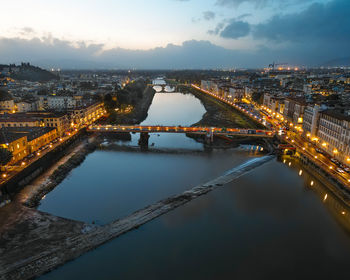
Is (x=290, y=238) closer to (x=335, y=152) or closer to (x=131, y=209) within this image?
(x=131, y=209)

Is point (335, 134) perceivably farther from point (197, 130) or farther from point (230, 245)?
point (230, 245)

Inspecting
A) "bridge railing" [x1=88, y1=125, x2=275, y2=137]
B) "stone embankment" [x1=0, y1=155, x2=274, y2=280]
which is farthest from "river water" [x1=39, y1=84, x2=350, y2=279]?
"bridge railing" [x1=88, y1=125, x2=275, y2=137]

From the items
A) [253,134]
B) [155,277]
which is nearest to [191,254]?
[155,277]

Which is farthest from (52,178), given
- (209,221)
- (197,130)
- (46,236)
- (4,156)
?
(197,130)

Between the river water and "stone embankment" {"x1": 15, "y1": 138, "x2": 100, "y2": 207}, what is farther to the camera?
"stone embankment" {"x1": 15, "y1": 138, "x2": 100, "y2": 207}

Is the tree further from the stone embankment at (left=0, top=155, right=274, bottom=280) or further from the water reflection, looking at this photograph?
the water reflection

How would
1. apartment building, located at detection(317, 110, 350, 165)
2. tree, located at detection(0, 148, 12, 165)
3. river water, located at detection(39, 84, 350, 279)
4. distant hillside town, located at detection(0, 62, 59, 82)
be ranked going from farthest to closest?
1. distant hillside town, located at detection(0, 62, 59, 82)
2. apartment building, located at detection(317, 110, 350, 165)
3. tree, located at detection(0, 148, 12, 165)
4. river water, located at detection(39, 84, 350, 279)
